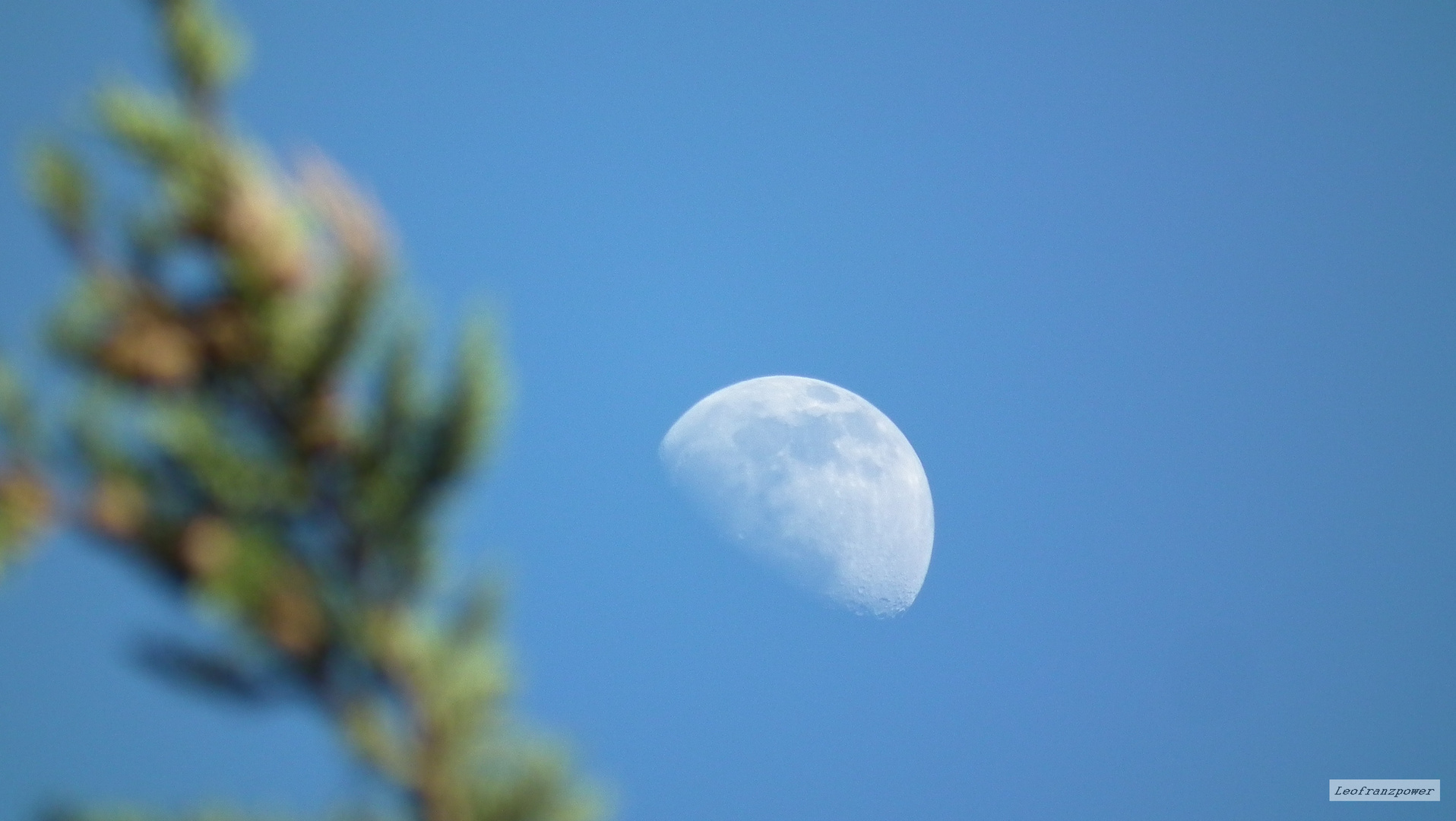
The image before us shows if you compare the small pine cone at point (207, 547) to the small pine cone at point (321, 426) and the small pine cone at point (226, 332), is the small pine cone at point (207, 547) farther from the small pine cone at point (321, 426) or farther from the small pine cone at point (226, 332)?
the small pine cone at point (226, 332)

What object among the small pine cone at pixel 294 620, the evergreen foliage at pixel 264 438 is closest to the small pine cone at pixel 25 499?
the evergreen foliage at pixel 264 438

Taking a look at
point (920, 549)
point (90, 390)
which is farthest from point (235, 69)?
point (920, 549)

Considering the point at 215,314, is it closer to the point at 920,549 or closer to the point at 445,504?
the point at 445,504

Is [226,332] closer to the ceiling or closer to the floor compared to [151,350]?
closer to the ceiling

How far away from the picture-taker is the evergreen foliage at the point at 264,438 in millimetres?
2834

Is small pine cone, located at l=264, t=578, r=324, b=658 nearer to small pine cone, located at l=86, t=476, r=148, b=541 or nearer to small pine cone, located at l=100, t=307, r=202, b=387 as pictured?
small pine cone, located at l=86, t=476, r=148, b=541

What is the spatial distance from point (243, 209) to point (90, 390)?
2.38 ft

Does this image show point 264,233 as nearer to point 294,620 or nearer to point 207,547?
point 207,547

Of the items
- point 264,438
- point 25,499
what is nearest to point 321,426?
point 264,438

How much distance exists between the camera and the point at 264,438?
297 centimetres

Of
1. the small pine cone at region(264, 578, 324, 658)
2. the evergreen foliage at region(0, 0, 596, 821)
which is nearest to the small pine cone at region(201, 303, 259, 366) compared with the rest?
the evergreen foliage at region(0, 0, 596, 821)

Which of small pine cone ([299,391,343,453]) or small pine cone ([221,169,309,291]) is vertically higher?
small pine cone ([221,169,309,291])

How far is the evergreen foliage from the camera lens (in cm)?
283

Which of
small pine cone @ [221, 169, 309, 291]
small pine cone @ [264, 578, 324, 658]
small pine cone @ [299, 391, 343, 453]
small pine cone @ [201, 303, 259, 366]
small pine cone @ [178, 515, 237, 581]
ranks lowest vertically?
small pine cone @ [264, 578, 324, 658]
